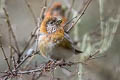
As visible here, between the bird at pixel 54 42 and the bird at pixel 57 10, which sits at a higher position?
the bird at pixel 57 10

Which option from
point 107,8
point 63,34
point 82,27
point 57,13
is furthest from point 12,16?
point 63,34

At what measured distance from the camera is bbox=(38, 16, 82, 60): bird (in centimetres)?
343

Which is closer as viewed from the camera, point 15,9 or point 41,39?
point 41,39

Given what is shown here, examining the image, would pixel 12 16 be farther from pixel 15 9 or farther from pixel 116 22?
pixel 116 22

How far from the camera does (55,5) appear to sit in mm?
6348

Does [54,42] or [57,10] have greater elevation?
[57,10]

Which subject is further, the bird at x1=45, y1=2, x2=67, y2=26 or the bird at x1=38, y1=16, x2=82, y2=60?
the bird at x1=45, y1=2, x2=67, y2=26

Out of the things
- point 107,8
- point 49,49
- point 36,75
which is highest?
point 107,8

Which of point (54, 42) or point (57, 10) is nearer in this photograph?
point (54, 42)

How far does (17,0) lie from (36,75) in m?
3.28

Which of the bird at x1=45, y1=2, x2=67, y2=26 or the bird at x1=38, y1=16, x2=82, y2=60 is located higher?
the bird at x1=45, y1=2, x2=67, y2=26

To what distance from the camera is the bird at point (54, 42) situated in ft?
11.2

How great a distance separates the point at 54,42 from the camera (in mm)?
3455

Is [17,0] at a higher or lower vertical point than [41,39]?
higher
